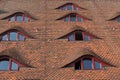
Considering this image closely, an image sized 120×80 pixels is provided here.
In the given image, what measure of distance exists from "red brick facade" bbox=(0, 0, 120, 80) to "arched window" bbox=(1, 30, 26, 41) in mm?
268

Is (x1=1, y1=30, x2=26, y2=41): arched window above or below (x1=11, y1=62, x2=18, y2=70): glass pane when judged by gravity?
above

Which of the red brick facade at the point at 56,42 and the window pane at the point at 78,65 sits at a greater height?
the red brick facade at the point at 56,42

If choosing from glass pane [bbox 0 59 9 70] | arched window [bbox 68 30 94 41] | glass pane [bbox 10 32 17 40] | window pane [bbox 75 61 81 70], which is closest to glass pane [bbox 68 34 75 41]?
arched window [bbox 68 30 94 41]

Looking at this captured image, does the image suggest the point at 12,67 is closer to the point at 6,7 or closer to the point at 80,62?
the point at 80,62

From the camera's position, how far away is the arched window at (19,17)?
58.5ft

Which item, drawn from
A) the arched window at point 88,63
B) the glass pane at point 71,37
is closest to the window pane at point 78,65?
the arched window at point 88,63

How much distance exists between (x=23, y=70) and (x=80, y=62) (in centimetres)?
287

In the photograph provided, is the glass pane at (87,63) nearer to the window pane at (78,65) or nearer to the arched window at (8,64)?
the window pane at (78,65)

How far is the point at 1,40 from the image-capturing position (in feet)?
50.7

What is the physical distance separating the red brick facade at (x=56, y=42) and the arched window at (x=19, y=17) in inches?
11.6

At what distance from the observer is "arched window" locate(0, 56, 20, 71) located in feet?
42.4

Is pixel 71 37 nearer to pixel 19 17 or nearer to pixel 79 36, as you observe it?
pixel 79 36

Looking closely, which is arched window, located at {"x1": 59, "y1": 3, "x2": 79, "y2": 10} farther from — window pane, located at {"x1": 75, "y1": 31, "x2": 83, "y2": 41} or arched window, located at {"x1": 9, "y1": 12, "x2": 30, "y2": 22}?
window pane, located at {"x1": 75, "y1": 31, "x2": 83, "y2": 41}

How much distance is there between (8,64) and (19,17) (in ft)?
18.8
